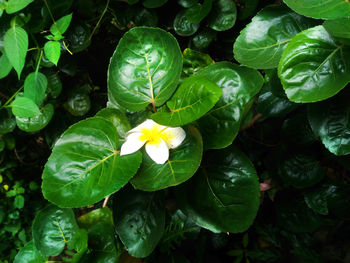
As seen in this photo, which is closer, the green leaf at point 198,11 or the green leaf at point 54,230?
the green leaf at point 54,230

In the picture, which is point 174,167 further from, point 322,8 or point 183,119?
point 322,8

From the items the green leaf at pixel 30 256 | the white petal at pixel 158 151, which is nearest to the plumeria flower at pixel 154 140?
the white petal at pixel 158 151

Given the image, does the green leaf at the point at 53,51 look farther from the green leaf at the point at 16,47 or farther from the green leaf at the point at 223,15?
the green leaf at the point at 223,15

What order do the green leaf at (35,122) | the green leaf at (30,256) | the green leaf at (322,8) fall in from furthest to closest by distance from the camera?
the green leaf at (35,122), the green leaf at (30,256), the green leaf at (322,8)

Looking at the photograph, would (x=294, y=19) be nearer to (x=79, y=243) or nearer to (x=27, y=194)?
(x=79, y=243)

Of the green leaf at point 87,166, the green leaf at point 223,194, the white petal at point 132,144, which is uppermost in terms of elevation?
the white petal at point 132,144

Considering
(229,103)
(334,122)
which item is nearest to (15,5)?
(229,103)
